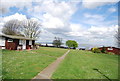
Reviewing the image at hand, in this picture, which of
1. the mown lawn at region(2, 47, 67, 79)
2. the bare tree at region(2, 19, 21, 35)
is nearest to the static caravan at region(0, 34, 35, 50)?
the mown lawn at region(2, 47, 67, 79)

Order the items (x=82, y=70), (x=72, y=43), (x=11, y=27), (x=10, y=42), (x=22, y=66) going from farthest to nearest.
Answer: (x=72, y=43), (x=11, y=27), (x=10, y=42), (x=82, y=70), (x=22, y=66)

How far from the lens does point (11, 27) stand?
46875 millimetres

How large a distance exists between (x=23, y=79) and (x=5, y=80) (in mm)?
915

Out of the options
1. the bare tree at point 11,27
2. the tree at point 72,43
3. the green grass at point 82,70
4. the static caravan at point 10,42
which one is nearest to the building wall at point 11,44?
the static caravan at point 10,42

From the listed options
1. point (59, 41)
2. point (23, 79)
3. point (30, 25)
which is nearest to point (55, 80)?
point (23, 79)

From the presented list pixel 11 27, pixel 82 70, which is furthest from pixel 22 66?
pixel 11 27

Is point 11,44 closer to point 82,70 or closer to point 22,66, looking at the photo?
point 22,66

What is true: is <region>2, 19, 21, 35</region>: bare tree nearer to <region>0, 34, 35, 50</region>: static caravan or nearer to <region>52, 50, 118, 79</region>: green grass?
<region>0, 34, 35, 50</region>: static caravan

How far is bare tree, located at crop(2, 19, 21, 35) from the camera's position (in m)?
45.2

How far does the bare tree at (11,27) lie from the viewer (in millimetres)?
45219

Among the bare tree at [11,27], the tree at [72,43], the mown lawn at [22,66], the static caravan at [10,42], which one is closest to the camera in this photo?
the mown lawn at [22,66]

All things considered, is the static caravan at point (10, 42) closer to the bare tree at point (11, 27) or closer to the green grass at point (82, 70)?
the green grass at point (82, 70)

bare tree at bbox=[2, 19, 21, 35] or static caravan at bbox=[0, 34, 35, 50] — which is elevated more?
bare tree at bbox=[2, 19, 21, 35]

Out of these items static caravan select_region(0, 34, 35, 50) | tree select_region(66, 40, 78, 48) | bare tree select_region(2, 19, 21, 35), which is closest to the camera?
static caravan select_region(0, 34, 35, 50)
